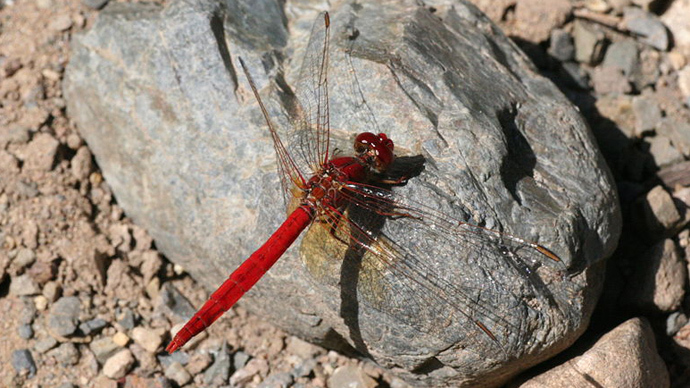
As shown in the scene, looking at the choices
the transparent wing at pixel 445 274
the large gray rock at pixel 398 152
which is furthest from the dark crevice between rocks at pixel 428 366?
the transparent wing at pixel 445 274

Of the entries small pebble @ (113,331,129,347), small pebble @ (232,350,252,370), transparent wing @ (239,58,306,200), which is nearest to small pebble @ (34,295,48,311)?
small pebble @ (113,331,129,347)

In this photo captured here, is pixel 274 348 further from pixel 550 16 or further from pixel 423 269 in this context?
pixel 550 16

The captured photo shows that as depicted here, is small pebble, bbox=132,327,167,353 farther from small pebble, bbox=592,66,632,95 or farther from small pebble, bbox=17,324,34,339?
small pebble, bbox=592,66,632,95

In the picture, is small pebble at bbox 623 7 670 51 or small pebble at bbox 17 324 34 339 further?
small pebble at bbox 623 7 670 51

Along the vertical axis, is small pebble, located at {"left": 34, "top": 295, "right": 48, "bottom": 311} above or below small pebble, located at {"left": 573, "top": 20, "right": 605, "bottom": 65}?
below

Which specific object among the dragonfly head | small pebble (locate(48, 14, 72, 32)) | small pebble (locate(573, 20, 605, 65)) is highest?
small pebble (locate(573, 20, 605, 65))

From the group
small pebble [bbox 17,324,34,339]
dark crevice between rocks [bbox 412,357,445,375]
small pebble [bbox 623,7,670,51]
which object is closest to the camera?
dark crevice between rocks [bbox 412,357,445,375]
